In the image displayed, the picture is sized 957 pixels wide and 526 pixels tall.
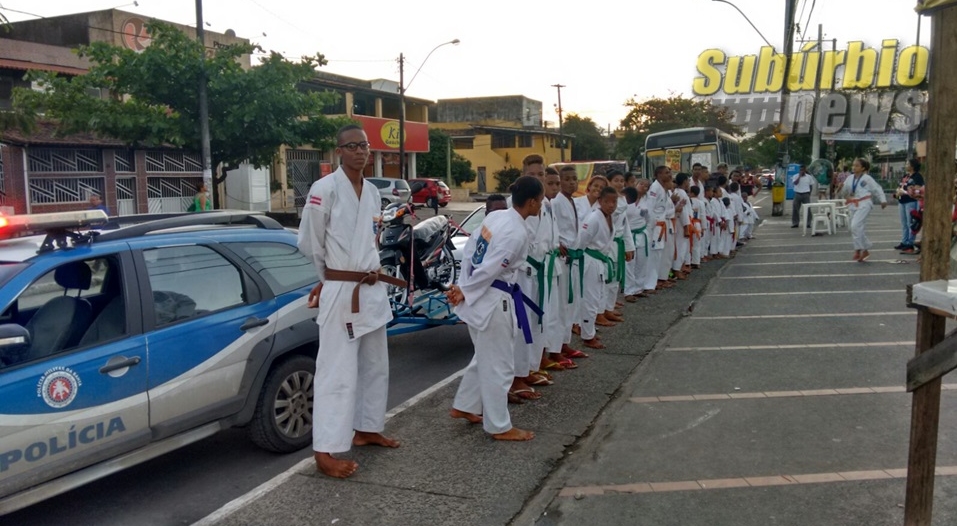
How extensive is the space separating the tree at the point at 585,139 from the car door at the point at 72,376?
220 ft

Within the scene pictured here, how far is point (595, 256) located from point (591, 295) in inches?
17.1

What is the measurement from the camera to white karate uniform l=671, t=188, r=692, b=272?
42.6 ft

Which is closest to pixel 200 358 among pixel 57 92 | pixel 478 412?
pixel 478 412

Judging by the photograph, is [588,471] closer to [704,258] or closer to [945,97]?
[945,97]

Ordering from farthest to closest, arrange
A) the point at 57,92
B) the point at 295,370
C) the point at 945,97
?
the point at 57,92
the point at 295,370
the point at 945,97

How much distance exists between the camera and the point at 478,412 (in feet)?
18.0

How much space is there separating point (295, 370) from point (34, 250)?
1.69 meters

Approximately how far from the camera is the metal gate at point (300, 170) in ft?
123

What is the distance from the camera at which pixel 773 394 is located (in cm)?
618

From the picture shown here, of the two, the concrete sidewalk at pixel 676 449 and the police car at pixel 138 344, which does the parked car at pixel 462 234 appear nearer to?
the concrete sidewalk at pixel 676 449

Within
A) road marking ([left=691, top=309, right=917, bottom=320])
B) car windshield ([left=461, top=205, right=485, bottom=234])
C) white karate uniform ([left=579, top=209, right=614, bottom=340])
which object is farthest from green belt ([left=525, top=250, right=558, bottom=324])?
car windshield ([left=461, top=205, right=485, bottom=234])

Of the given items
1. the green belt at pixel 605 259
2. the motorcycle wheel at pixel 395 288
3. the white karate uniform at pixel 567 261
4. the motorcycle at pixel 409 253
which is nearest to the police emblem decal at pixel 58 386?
the motorcycle wheel at pixel 395 288

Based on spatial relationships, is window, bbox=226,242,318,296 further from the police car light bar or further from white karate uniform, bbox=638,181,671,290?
white karate uniform, bbox=638,181,671,290

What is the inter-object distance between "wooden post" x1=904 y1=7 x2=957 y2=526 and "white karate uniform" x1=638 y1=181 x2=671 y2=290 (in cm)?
807
